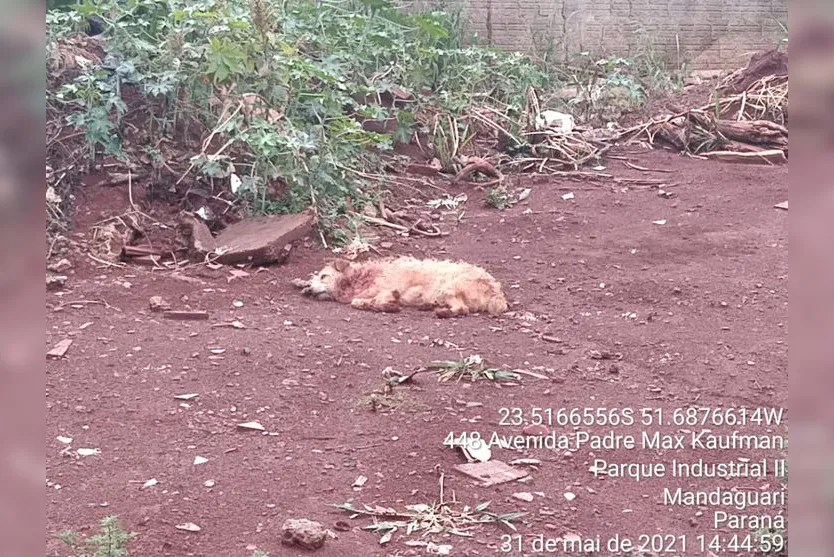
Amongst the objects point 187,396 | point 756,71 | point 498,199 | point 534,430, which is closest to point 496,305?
point 187,396

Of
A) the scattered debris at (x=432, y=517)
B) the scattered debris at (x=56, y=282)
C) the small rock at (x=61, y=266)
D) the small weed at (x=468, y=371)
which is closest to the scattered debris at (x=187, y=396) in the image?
the small weed at (x=468, y=371)

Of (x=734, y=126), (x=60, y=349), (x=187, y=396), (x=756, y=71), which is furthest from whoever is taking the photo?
Result: (x=756, y=71)

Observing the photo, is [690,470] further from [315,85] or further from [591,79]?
[591,79]

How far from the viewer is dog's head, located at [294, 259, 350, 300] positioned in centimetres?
268

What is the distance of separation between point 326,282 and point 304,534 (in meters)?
1.53

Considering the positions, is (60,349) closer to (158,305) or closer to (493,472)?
(158,305)

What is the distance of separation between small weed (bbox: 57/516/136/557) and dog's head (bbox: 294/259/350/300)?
4.94ft

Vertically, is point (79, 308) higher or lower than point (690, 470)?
lower

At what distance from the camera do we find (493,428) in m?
1.51

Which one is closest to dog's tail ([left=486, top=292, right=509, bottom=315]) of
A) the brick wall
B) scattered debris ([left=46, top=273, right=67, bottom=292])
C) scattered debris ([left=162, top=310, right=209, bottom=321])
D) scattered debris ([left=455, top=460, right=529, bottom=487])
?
scattered debris ([left=162, top=310, right=209, bottom=321])

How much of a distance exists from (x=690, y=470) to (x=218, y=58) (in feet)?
8.40

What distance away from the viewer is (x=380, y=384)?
1.89 meters
